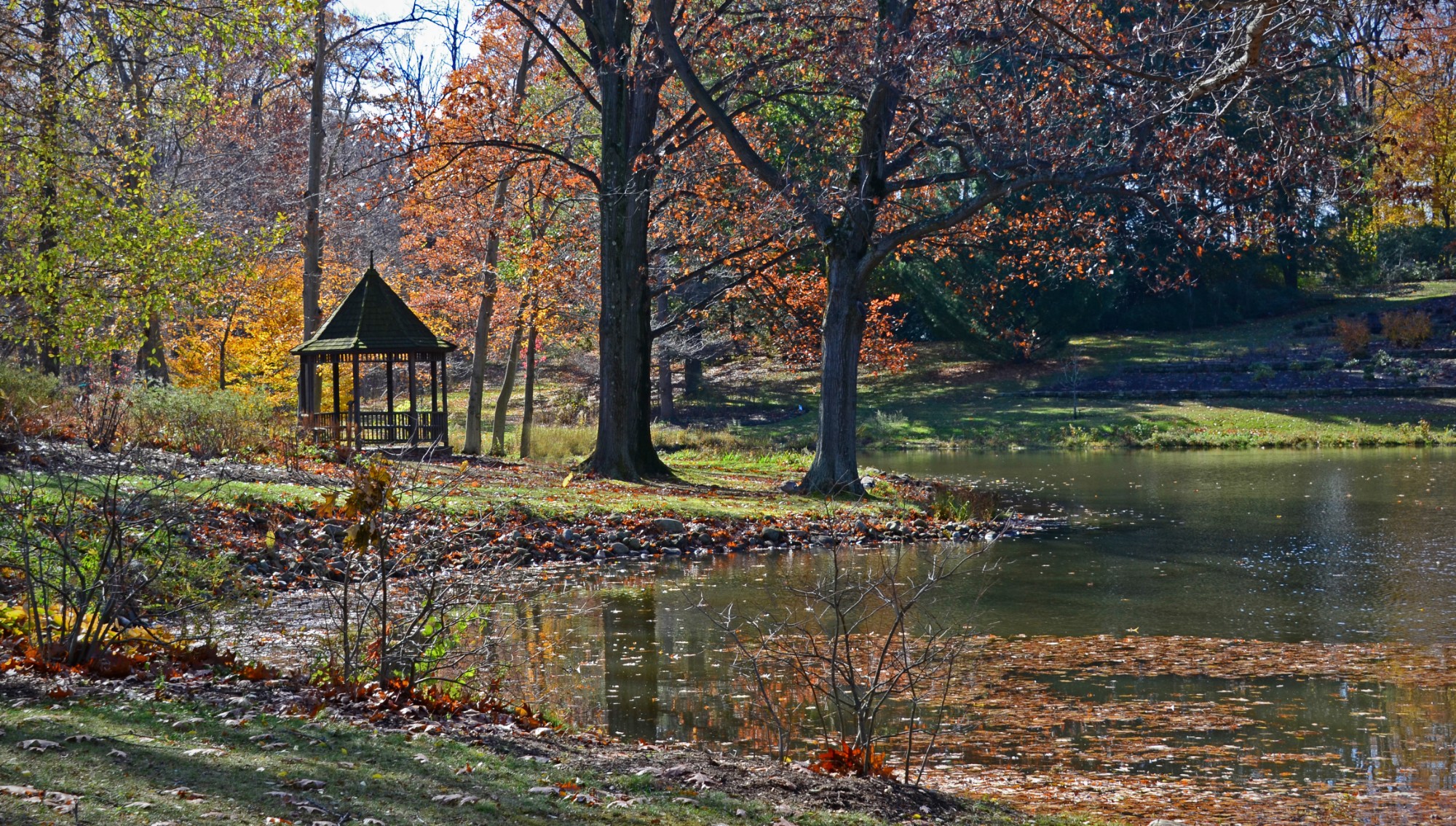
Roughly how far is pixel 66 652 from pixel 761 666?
4.79 m

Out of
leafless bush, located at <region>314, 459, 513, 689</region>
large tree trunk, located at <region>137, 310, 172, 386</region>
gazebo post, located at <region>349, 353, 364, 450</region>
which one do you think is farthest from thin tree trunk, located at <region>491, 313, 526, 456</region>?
leafless bush, located at <region>314, 459, 513, 689</region>

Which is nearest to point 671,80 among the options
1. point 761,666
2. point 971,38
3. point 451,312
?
point 451,312

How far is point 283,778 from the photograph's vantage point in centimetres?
459

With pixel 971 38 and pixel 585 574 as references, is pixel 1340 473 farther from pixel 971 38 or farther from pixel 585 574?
pixel 585 574

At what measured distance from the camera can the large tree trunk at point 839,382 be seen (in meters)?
18.9

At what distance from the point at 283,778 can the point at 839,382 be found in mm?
15183

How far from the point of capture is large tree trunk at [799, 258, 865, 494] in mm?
18859

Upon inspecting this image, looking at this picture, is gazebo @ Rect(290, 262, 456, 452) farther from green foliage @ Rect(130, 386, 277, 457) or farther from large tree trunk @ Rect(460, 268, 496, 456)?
green foliage @ Rect(130, 386, 277, 457)

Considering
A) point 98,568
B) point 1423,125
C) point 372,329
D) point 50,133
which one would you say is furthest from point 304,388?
point 1423,125

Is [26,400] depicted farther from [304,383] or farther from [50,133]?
[304,383]

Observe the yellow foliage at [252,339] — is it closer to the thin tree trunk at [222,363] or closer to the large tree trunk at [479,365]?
the thin tree trunk at [222,363]

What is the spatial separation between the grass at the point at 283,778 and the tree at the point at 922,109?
28.9 feet

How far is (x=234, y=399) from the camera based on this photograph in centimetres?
1816

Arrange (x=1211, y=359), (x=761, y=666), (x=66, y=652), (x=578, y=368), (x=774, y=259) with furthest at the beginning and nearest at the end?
(x=578, y=368)
(x=1211, y=359)
(x=774, y=259)
(x=761, y=666)
(x=66, y=652)
